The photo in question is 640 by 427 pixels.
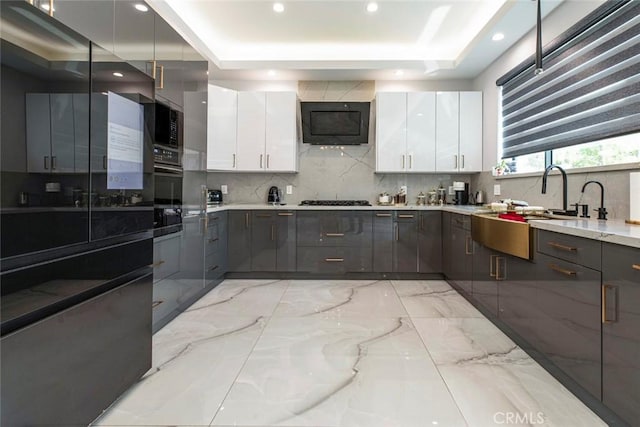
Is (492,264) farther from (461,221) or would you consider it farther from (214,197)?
(214,197)

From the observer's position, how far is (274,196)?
4.34 metres

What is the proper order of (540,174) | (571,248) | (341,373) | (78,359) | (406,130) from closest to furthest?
(78,359) < (571,248) < (341,373) < (540,174) < (406,130)

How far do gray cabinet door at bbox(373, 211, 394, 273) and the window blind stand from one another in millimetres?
1527

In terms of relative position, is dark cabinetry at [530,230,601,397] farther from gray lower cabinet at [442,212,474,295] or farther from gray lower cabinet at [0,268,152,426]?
gray lower cabinet at [0,268,152,426]

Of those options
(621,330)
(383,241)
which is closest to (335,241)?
(383,241)

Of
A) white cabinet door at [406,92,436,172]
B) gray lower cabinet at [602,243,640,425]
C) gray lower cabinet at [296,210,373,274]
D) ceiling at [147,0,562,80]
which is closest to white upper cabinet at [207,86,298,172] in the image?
ceiling at [147,0,562,80]

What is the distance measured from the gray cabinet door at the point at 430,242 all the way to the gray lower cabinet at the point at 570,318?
6.23 feet

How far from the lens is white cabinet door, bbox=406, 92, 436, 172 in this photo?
4.07 meters

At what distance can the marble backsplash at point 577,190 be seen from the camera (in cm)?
204

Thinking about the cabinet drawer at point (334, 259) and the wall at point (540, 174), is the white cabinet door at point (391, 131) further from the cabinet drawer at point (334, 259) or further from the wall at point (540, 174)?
the cabinet drawer at point (334, 259)

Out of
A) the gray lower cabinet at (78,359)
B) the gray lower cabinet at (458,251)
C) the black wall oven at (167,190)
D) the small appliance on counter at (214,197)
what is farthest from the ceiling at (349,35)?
the gray lower cabinet at (78,359)

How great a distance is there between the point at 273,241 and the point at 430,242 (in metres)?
1.84

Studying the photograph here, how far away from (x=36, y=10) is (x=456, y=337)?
277 cm

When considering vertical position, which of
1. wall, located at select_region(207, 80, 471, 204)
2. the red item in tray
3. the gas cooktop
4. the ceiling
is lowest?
the red item in tray
